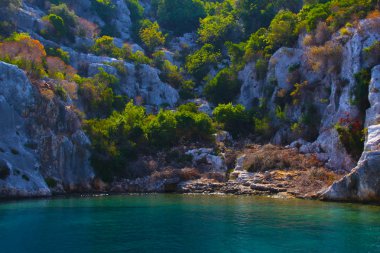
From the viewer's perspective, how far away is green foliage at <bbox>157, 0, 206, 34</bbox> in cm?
10219

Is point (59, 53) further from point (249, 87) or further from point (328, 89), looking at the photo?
point (328, 89)

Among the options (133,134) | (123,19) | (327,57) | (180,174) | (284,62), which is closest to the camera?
(180,174)

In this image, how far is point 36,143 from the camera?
144 feet

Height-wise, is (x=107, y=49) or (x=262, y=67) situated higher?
(x=107, y=49)

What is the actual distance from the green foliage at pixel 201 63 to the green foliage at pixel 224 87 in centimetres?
972

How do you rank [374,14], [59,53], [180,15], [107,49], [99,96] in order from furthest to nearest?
[180,15], [107,49], [59,53], [99,96], [374,14]

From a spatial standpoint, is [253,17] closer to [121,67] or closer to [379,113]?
[121,67]

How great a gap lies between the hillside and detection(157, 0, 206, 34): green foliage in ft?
84.6

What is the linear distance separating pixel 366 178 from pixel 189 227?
51.9ft

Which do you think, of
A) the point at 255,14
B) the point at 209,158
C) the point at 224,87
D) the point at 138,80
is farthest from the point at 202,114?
the point at 255,14

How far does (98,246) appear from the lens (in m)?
19.6

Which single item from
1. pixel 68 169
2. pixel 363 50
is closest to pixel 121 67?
pixel 68 169

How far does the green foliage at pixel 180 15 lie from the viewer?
335 ft

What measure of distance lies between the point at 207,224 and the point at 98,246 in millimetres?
7478
